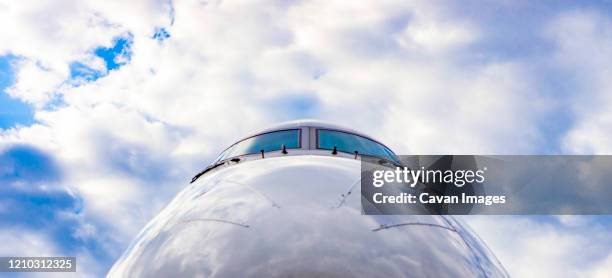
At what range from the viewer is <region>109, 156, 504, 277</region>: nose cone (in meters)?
3.34

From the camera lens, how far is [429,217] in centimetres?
451

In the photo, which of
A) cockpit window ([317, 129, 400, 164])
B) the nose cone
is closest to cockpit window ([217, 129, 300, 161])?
cockpit window ([317, 129, 400, 164])

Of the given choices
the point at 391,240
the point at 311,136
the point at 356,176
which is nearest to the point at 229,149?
the point at 311,136

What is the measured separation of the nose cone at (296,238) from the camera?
131 inches

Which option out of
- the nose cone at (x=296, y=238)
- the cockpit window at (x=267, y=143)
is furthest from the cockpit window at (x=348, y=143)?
the nose cone at (x=296, y=238)

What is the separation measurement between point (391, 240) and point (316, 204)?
665mm

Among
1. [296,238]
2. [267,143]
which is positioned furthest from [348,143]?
[296,238]

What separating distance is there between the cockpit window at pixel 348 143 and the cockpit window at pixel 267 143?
0.45 meters

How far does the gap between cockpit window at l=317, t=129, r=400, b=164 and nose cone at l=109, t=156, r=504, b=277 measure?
3868 millimetres

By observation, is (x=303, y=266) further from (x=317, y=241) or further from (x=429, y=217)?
(x=429, y=217)

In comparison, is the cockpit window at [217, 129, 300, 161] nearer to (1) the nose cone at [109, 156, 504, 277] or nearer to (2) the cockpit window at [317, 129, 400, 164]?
(2) the cockpit window at [317, 129, 400, 164]

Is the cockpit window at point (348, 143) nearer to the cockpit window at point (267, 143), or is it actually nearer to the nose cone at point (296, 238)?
the cockpit window at point (267, 143)

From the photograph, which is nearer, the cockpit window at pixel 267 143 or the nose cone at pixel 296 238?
the nose cone at pixel 296 238

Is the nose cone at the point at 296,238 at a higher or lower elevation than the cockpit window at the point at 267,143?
lower
